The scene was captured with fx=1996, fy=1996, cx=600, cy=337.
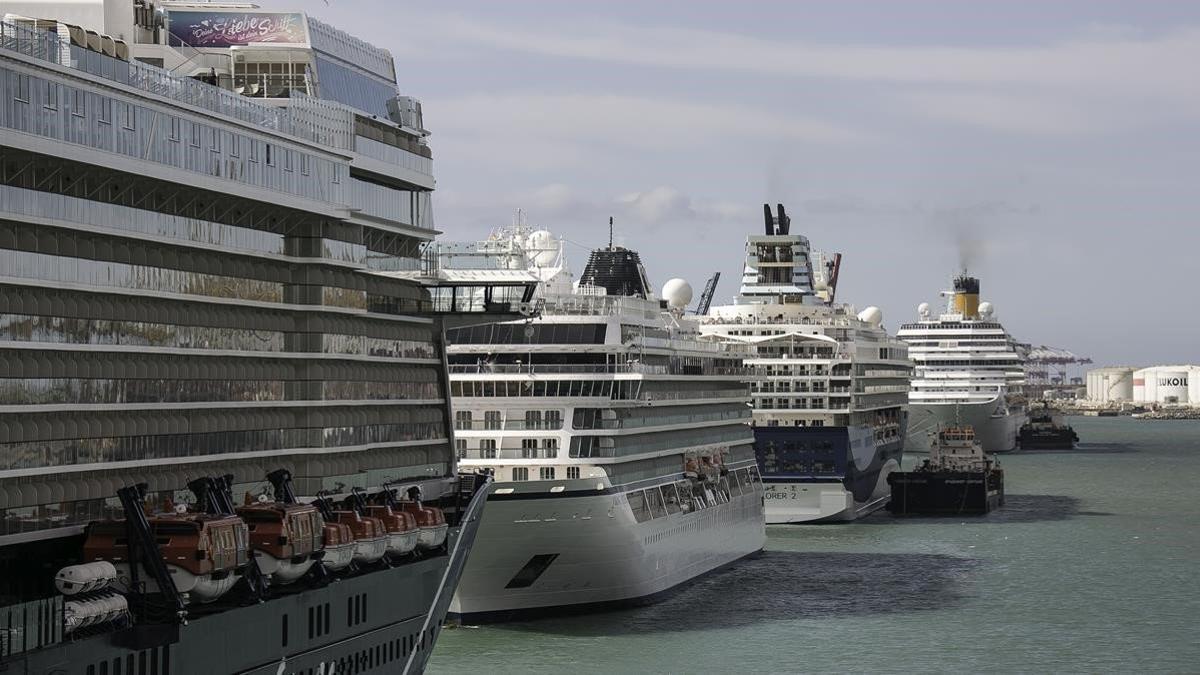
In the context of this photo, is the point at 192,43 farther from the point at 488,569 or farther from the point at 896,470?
the point at 896,470

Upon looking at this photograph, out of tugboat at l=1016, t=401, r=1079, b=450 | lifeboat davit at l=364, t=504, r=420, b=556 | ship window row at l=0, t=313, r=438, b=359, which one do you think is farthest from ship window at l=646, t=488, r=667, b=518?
tugboat at l=1016, t=401, r=1079, b=450

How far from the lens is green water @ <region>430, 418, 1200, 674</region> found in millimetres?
52625

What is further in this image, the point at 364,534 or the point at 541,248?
the point at 541,248

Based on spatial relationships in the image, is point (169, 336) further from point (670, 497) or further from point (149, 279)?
point (670, 497)

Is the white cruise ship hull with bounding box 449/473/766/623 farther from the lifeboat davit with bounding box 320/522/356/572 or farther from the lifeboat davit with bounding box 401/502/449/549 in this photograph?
the lifeboat davit with bounding box 320/522/356/572

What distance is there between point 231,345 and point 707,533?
38156 mm

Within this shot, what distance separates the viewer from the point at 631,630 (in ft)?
188

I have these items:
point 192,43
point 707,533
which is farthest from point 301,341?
point 707,533

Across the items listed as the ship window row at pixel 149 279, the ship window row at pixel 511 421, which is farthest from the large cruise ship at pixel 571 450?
the ship window row at pixel 149 279

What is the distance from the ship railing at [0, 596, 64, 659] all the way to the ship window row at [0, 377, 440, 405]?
10.1 feet

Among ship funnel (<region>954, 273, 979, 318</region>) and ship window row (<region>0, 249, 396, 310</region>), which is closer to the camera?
ship window row (<region>0, 249, 396, 310</region>)

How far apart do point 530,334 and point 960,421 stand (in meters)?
109

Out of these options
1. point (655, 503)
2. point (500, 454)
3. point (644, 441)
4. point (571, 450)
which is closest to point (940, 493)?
Answer: point (655, 503)

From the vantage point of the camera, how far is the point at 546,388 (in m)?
58.8
